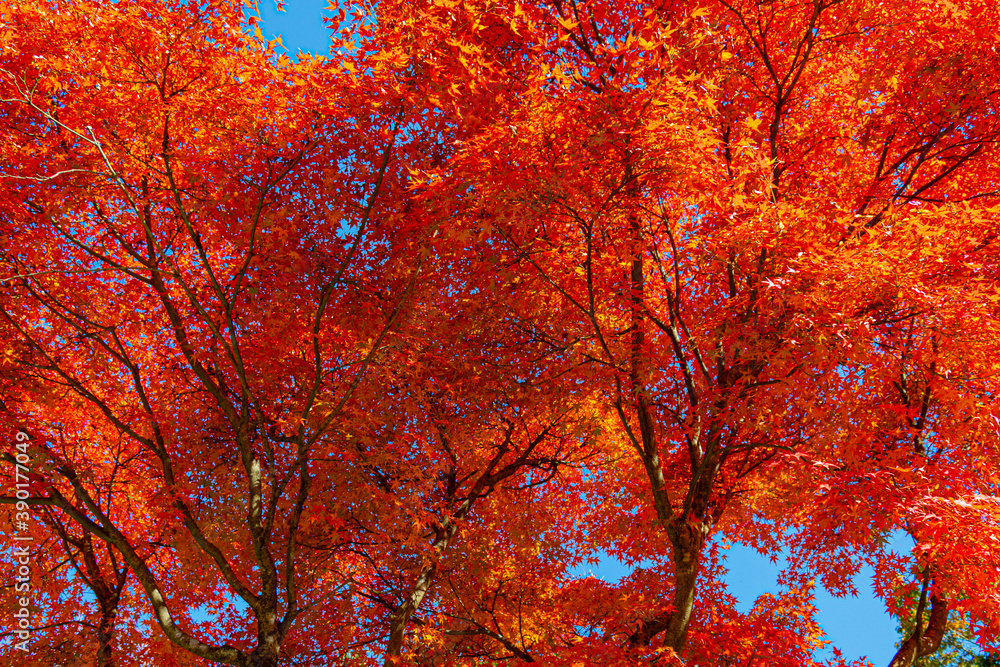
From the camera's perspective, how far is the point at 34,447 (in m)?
7.26

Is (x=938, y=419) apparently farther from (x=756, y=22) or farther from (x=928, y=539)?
(x=756, y=22)

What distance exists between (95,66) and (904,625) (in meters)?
18.8

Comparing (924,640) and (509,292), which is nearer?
(924,640)

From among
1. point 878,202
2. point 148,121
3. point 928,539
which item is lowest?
point 928,539

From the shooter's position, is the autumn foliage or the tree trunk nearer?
the autumn foliage

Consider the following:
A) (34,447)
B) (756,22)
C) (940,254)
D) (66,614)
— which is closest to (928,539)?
(940,254)

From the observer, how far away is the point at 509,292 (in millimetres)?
7762

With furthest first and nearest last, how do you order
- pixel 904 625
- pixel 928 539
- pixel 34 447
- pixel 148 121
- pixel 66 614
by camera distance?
pixel 904 625
pixel 66 614
pixel 34 447
pixel 148 121
pixel 928 539

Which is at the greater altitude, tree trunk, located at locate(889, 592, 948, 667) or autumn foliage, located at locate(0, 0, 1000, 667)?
autumn foliage, located at locate(0, 0, 1000, 667)

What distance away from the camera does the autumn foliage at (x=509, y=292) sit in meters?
5.44

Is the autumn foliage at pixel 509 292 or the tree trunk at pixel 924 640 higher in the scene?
the autumn foliage at pixel 509 292

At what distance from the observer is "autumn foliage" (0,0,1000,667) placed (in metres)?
5.44

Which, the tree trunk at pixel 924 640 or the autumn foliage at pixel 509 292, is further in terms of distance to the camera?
the tree trunk at pixel 924 640

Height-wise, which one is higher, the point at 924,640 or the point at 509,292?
the point at 509,292
